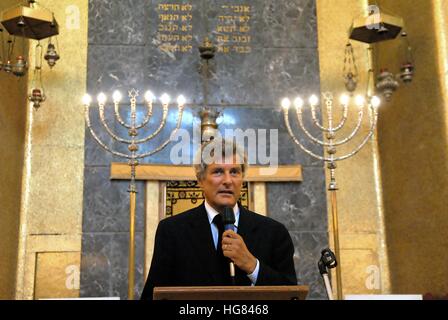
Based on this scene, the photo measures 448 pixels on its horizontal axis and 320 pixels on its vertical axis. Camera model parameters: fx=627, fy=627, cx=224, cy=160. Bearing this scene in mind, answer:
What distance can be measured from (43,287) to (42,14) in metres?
2.69

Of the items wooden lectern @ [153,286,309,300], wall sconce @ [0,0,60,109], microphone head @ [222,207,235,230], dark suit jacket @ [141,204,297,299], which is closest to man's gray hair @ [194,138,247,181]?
dark suit jacket @ [141,204,297,299]

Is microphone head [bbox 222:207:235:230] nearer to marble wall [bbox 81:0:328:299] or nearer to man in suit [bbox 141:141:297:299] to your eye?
man in suit [bbox 141:141:297:299]

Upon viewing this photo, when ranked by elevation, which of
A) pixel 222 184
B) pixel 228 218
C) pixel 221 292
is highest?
pixel 222 184

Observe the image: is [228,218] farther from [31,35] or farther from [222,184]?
[31,35]

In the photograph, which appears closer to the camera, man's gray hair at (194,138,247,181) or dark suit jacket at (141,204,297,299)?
dark suit jacket at (141,204,297,299)

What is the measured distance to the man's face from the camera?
3.05m

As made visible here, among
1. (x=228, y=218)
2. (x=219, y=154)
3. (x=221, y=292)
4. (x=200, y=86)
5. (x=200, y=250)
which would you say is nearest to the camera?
(x=221, y=292)

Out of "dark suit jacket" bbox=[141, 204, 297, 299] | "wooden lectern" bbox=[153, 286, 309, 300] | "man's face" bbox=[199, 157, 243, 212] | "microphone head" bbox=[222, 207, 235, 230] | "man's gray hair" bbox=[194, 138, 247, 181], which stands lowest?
"wooden lectern" bbox=[153, 286, 309, 300]

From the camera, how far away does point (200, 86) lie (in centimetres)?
693

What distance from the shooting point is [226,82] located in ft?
22.9

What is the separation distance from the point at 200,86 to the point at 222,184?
3997 millimetres

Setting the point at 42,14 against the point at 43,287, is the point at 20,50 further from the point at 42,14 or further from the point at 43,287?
the point at 43,287

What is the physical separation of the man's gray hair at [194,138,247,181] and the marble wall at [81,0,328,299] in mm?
3416

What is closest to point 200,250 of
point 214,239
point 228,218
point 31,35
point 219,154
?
point 214,239
